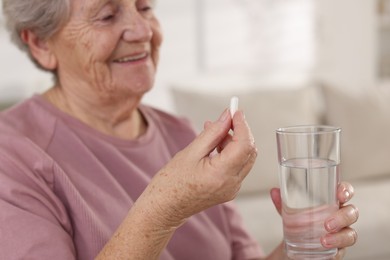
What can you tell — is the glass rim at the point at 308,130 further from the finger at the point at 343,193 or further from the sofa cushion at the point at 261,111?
the sofa cushion at the point at 261,111

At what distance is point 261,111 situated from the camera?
2.87m

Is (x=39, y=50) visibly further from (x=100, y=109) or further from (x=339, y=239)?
(x=339, y=239)

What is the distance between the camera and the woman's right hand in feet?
3.07

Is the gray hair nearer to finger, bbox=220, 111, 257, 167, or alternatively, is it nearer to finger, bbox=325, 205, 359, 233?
finger, bbox=220, 111, 257, 167

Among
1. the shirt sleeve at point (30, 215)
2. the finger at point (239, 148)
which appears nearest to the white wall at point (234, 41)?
the shirt sleeve at point (30, 215)

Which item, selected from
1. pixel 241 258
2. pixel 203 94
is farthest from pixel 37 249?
pixel 203 94

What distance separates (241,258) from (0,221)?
62 cm

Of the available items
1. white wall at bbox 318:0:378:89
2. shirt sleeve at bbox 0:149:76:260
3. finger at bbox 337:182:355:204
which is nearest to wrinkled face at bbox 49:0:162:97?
shirt sleeve at bbox 0:149:76:260

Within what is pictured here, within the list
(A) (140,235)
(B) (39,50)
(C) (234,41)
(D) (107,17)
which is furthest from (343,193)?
(C) (234,41)

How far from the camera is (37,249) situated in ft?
3.49

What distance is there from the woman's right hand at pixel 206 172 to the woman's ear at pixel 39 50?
50cm

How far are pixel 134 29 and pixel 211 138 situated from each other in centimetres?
46

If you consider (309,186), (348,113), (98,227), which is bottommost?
(348,113)

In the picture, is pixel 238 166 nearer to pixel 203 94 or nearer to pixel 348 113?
pixel 203 94
